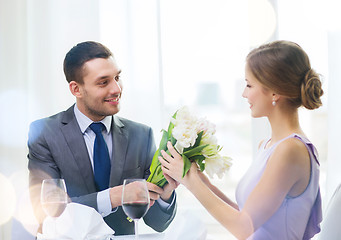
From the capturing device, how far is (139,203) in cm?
148

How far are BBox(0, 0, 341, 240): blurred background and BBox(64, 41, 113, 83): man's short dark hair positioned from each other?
0.62 m

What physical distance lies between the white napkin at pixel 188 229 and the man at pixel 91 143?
565 mm

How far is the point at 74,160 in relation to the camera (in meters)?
2.25

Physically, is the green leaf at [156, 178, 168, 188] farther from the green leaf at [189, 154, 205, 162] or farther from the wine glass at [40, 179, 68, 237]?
the wine glass at [40, 179, 68, 237]

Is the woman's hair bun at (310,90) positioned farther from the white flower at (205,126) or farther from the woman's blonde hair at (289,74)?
the white flower at (205,126)

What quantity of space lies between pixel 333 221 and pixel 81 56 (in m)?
1.45

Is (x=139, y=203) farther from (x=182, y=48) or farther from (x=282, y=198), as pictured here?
(x=182, y=48)

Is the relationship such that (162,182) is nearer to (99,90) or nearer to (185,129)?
(185,129)

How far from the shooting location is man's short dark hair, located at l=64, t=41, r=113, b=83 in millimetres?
2359

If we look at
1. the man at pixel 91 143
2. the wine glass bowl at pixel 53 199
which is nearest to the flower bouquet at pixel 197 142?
the wine glass bowl at pixel 53 199

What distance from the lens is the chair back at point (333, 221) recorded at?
176cm

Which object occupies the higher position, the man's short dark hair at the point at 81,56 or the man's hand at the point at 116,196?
the man's short dark hair at the point at 81,56

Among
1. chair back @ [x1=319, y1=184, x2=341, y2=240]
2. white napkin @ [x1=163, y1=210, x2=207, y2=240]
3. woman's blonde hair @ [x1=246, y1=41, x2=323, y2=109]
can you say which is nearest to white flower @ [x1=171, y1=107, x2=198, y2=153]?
white napkin @ [x1=163, y1=210, x2=207, y2=240]

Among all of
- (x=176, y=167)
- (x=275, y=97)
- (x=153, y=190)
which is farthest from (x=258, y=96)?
(x=153, y=190)
